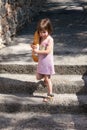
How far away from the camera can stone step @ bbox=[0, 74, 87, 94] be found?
5406mm

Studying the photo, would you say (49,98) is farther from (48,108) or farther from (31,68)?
(31,68)

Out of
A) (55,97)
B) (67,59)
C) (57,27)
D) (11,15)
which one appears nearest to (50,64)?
(55,97)

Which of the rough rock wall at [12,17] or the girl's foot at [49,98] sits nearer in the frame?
the girl's foot at [49,98]

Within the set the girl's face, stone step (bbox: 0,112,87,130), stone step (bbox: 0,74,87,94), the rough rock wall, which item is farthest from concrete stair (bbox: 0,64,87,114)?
the rough rock wall

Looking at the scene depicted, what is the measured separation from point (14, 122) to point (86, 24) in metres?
4.44

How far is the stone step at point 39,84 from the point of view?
541 cm

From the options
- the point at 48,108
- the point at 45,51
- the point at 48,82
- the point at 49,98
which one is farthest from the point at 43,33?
the point at 48,108

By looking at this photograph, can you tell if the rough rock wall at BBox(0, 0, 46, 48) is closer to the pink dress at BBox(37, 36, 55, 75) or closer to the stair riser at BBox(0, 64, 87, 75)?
the stair riser at BBox(0, 64, 87, 75)

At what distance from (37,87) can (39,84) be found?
59mm

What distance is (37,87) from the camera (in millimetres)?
5441

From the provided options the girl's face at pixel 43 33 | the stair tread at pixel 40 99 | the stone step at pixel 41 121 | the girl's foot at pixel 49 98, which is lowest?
the stone step at pixel 41 121

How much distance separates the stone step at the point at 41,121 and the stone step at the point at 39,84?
48cm

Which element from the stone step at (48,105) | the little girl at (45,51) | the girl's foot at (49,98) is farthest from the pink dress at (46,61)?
the stone step at (48,105)

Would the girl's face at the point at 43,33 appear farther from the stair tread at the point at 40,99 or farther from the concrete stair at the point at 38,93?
the stair tread at the point at 40,99
